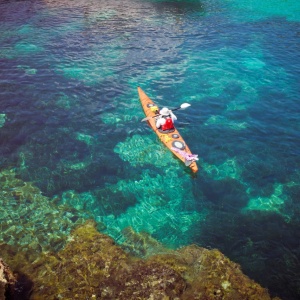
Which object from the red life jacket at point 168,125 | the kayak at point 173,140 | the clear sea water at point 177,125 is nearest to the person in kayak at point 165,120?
the red life jacket at point 168,125

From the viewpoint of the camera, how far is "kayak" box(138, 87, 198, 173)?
16609 mm

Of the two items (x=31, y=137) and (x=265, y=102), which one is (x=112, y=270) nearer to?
(x=31, y=137)

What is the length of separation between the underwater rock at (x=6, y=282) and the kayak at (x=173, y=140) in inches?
390

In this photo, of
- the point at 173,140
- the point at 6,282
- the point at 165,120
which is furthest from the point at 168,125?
the point at 6,282

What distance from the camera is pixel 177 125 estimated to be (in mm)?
20562

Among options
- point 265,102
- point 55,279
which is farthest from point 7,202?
point 265,102

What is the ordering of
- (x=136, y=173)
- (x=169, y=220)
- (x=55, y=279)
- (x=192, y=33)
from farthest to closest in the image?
(x=192, y=33), (x=136, y=173), (x=169, y=220), (x=55, y=279)

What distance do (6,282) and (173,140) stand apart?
1153 centimetres

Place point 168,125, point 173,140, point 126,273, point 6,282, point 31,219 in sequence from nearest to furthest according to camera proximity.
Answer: point 6,282
point 126,273
point 31,219
point 173,140
point 168,125

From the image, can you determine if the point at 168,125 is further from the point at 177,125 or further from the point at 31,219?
the point at 31,219

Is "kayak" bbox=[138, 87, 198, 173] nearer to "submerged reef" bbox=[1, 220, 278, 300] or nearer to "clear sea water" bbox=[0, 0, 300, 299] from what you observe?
"clear sea water" bbox=[0, 0, 300, 299]

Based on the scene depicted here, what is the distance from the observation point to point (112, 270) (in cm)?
1182

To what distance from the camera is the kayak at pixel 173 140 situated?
1661 centimetres

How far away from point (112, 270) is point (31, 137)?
11.0 metres
